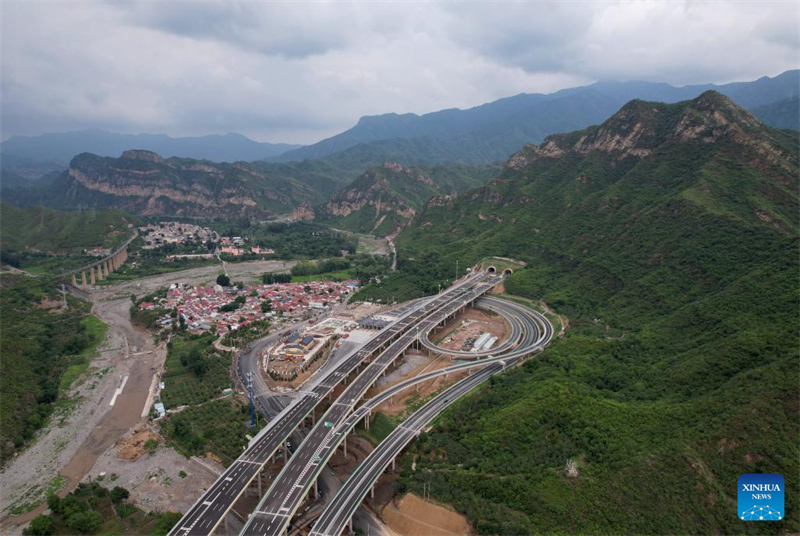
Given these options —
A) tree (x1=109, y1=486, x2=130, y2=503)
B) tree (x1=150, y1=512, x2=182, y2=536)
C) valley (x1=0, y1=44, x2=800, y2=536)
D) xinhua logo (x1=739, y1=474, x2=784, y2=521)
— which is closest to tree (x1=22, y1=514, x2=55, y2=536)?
valley (x1=0, y1=44, x2=800, y2=536)

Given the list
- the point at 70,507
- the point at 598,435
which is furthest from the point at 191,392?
the point at 598,435

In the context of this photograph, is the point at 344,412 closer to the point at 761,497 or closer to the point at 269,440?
the point at 269,440

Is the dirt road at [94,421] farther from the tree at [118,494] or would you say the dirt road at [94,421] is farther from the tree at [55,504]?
the tree at [118,494]

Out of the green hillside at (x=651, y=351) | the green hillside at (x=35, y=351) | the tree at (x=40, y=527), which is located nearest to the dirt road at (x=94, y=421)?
the green hillside at (x=35, y=351)

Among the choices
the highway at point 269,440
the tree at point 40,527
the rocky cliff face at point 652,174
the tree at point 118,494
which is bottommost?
the tree at point 118,494

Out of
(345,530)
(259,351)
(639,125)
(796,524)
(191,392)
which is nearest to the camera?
(796,524)

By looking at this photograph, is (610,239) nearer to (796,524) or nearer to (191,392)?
(796,524)

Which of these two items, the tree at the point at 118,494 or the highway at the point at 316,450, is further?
the tree at the point at 118,494
